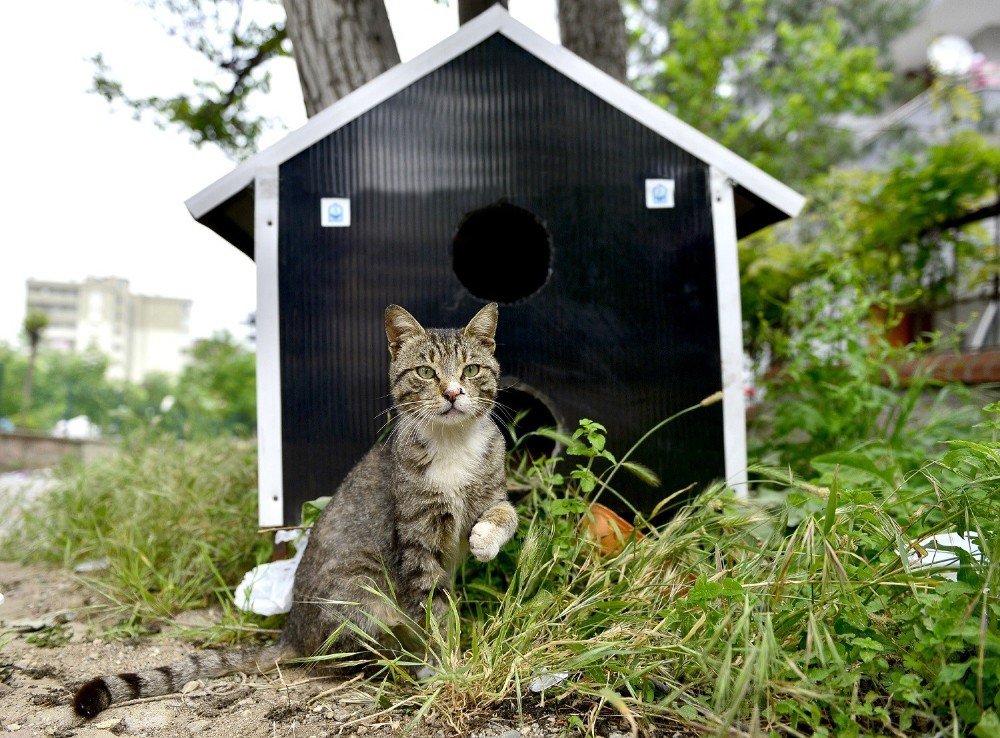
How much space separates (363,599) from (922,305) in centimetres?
529

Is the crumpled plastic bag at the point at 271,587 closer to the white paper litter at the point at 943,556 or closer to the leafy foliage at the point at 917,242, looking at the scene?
the white paper litter at the point at 943,556


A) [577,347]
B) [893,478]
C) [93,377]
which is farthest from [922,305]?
[93,377]

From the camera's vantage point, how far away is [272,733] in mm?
1870

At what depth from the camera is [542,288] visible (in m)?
3.13

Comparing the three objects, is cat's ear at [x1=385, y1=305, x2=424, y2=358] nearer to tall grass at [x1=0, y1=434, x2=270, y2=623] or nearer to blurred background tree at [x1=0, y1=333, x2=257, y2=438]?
tall grass at [x1=0, y1=434, x2=270, y2=623]

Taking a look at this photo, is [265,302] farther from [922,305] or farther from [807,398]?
[922,305]

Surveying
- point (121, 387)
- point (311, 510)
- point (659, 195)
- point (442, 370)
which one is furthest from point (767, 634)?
point (121, 387)

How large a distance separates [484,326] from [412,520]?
29.3 inches

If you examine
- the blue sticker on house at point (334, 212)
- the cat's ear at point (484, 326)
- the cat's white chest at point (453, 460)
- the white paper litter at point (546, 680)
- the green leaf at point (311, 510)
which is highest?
the blue sticker on house at point (334, 212)

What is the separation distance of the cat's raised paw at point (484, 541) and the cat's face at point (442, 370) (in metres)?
0.37

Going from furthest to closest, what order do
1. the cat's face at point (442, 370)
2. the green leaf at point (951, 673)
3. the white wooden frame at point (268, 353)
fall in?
the white wooden frame at point (268, 353)
the cat's face at point (442, 370)
the green leaf at point (951, 673)

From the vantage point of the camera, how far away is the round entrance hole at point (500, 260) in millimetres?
4090

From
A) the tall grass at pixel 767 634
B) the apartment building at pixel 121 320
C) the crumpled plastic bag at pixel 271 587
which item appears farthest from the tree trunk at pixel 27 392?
the apartment building at pixel 121 320

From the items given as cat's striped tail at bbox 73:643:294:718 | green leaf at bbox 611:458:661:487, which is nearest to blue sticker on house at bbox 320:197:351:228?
green leaf at bbox 611:458:661:487
